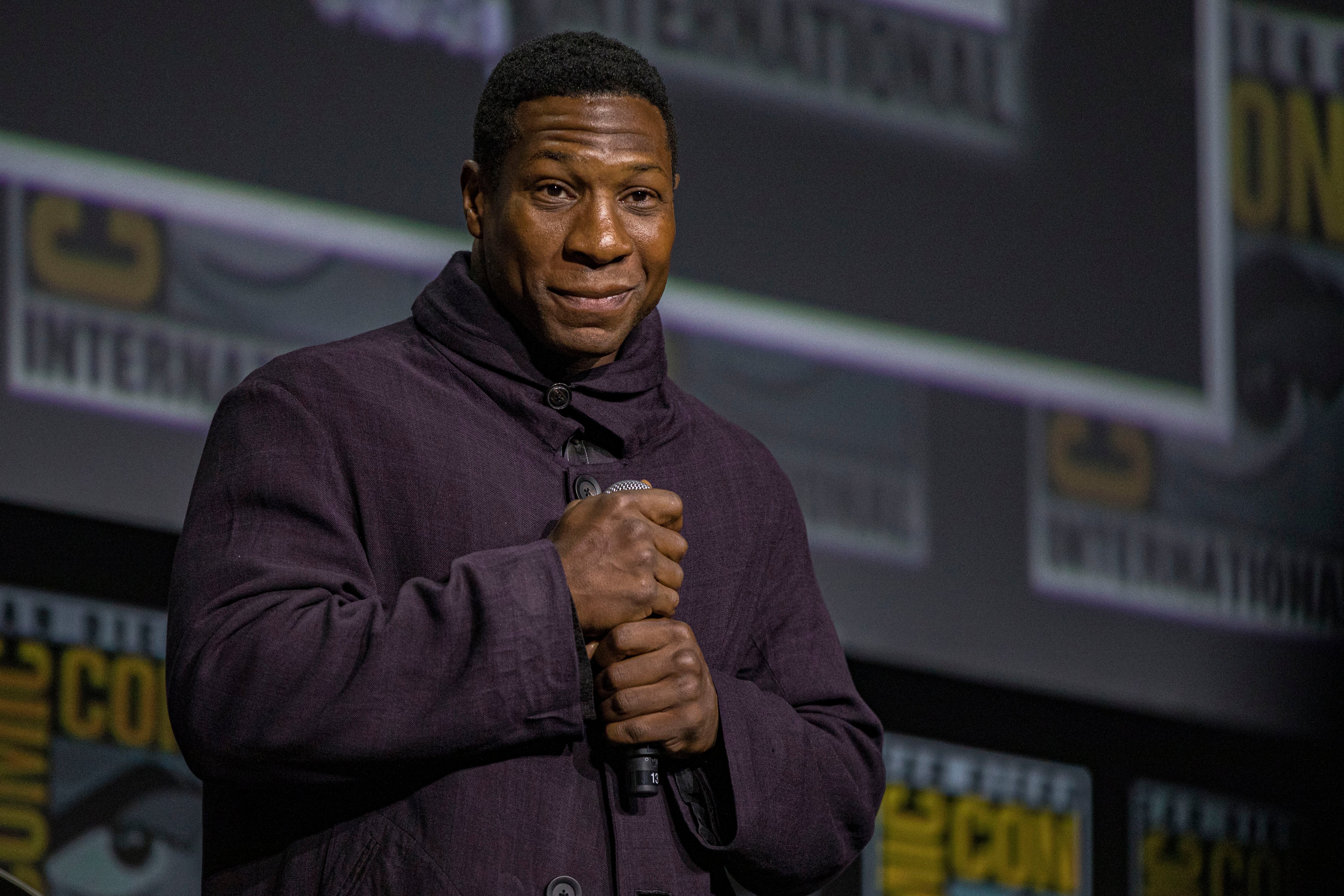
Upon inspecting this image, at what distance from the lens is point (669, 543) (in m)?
1.22

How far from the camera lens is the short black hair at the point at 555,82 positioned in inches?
53.4

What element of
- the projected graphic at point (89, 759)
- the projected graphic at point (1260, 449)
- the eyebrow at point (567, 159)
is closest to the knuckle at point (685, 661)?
the eyebrow at point (567, 159)

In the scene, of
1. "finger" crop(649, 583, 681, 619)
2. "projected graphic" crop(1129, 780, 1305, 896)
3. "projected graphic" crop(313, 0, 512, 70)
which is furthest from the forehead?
"projected graphic" crop(1129, 780, 1305, 896)

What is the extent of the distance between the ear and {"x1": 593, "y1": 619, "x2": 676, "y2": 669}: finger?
0.37 m

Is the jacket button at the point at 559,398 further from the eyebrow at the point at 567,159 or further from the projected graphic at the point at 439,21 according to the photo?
the projected graphic at the point at 439,21

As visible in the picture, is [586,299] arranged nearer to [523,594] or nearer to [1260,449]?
[523,594]

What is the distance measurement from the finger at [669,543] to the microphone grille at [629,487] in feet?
0.12

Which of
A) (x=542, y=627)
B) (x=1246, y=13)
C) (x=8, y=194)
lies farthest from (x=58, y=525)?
(x=1246, y=13)

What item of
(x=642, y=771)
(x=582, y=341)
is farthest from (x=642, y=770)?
(x=582, y=341)

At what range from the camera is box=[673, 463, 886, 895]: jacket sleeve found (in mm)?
1262

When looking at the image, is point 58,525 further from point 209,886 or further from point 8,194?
point 209,886

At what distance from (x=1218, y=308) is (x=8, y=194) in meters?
1.98

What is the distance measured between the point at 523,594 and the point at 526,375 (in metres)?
0.24

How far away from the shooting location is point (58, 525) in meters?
2.38
